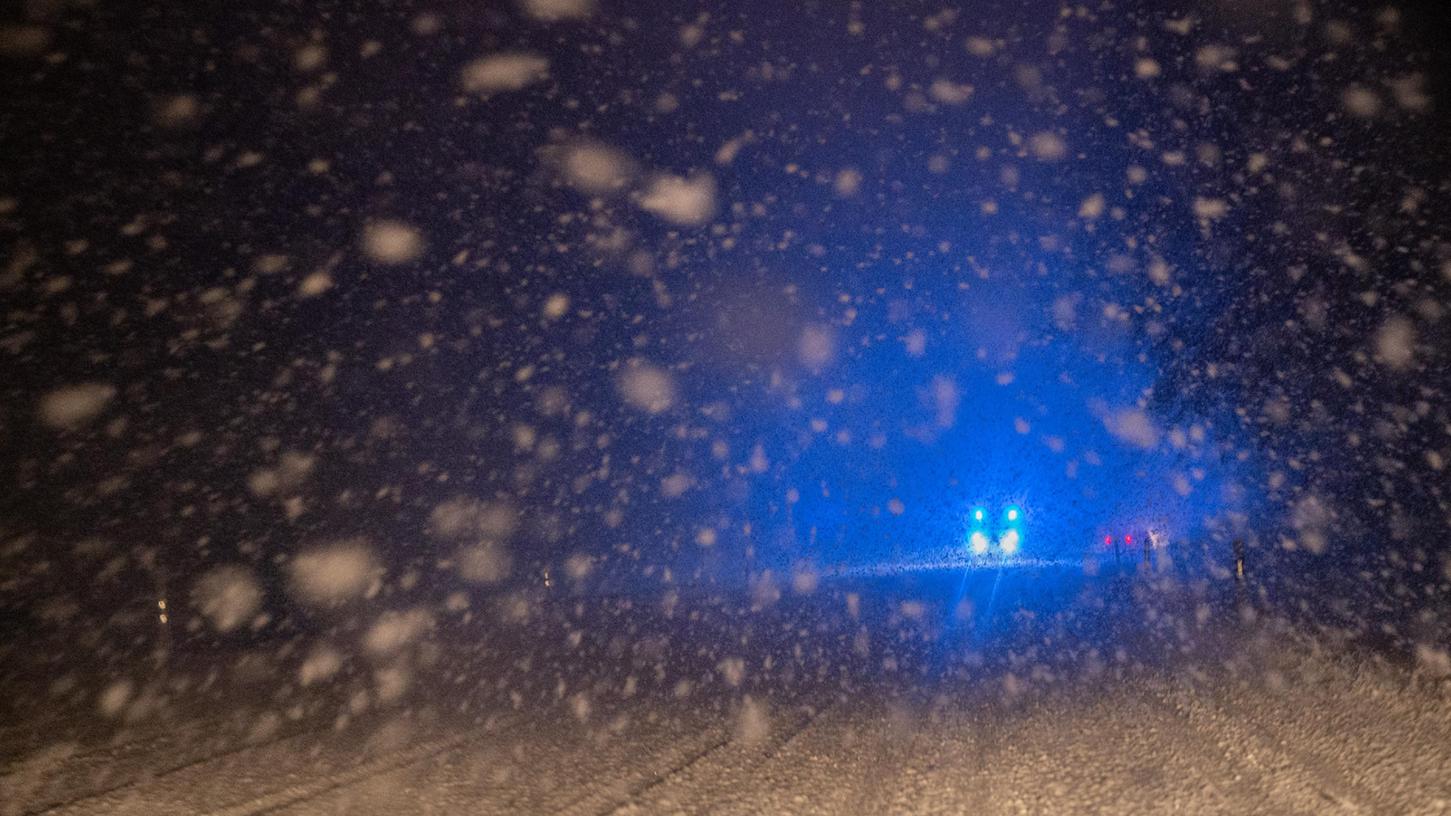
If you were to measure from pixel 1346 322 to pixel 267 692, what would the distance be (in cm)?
949

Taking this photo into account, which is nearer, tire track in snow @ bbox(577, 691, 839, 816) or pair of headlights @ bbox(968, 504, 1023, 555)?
tire track in snow @ bbox(577, 691, 839, 816)

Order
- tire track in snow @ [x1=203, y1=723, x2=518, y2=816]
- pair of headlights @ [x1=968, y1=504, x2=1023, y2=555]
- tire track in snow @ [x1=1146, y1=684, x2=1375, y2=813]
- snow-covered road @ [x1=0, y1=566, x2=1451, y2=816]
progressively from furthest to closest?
pair of headlights @ [x1=968, y1=504, x2=1023, y2=555]
tire track in snow @ [x1=203, y1=723, x2=518, y2=816]
snow-covered road @ [x1=0, y1=566, x2=1451, y2=816]
tire track in snow @ [x1=1146, y1=684, x2=1375, y2=813]

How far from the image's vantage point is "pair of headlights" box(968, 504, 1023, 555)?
43.2m

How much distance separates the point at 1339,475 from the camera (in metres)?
7.52

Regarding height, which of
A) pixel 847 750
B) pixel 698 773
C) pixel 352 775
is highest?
pixel 847 750

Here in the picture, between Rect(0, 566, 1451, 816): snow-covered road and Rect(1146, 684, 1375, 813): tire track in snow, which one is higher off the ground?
Rect(1146, 684, 1375, 813): tire track in snow

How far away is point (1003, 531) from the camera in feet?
142

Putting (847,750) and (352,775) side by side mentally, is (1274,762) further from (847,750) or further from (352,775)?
(352,775)

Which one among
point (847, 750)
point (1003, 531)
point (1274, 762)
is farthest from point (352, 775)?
point (1003, 531)

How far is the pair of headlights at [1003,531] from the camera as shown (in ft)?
142

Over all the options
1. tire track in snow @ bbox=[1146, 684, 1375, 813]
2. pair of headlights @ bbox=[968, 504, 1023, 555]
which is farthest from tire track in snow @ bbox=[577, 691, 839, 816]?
pair of headlights @ bbox=[968, 504, 1023, 555]

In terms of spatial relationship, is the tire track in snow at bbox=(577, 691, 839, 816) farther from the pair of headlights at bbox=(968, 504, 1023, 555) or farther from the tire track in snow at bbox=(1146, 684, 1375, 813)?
the pair of headlights at bbox=(968, 504, 1023, 555)

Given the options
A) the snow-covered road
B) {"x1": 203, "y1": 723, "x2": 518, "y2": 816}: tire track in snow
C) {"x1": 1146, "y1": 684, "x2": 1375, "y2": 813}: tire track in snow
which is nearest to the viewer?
{"x1": 1146, "y1": 684, "x2": 1375, "y2": 813}: tire track in snow

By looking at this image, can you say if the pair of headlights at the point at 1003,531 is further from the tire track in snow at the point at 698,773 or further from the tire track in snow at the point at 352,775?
the tire track in snow at the point at 352,775
